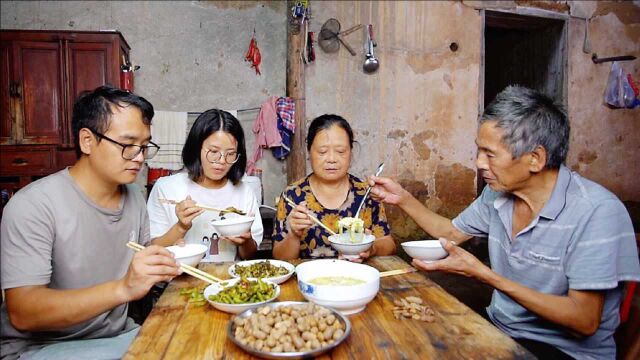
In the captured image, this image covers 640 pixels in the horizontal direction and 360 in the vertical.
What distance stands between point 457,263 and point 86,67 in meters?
6.15

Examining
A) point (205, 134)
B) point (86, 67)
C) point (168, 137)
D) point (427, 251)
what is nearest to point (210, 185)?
point (205, 134)

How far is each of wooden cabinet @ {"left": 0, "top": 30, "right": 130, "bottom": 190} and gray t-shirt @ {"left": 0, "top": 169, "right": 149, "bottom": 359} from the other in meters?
4.59

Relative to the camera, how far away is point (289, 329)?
1416 millimetres

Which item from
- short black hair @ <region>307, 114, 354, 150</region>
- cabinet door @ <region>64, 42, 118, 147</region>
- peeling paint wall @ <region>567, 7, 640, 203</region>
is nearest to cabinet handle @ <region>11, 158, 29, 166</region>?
cabinet door @ <region>64, 42, 118, 147</region>

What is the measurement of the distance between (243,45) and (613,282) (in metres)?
6.50

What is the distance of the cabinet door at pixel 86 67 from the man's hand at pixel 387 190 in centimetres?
485

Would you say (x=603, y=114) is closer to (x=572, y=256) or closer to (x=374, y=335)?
(x=572, y=256)

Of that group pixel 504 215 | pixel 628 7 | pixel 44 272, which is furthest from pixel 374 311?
pixel 628 7

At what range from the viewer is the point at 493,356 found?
1.40 meters

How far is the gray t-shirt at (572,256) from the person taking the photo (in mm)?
1880

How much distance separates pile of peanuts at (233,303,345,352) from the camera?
1348mm

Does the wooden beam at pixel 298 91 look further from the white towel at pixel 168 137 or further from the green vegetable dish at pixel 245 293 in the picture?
the green vegetable dish at pixel 245 293

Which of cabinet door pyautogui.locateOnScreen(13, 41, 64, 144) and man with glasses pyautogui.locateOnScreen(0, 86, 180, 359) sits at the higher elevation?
cabinet door pyautogui.locateOnScreen(13, 41, 64, 144)

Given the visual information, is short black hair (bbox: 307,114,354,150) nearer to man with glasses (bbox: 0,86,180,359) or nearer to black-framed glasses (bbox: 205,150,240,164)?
black-framed glasses (bbox: 205,150,240,164)
